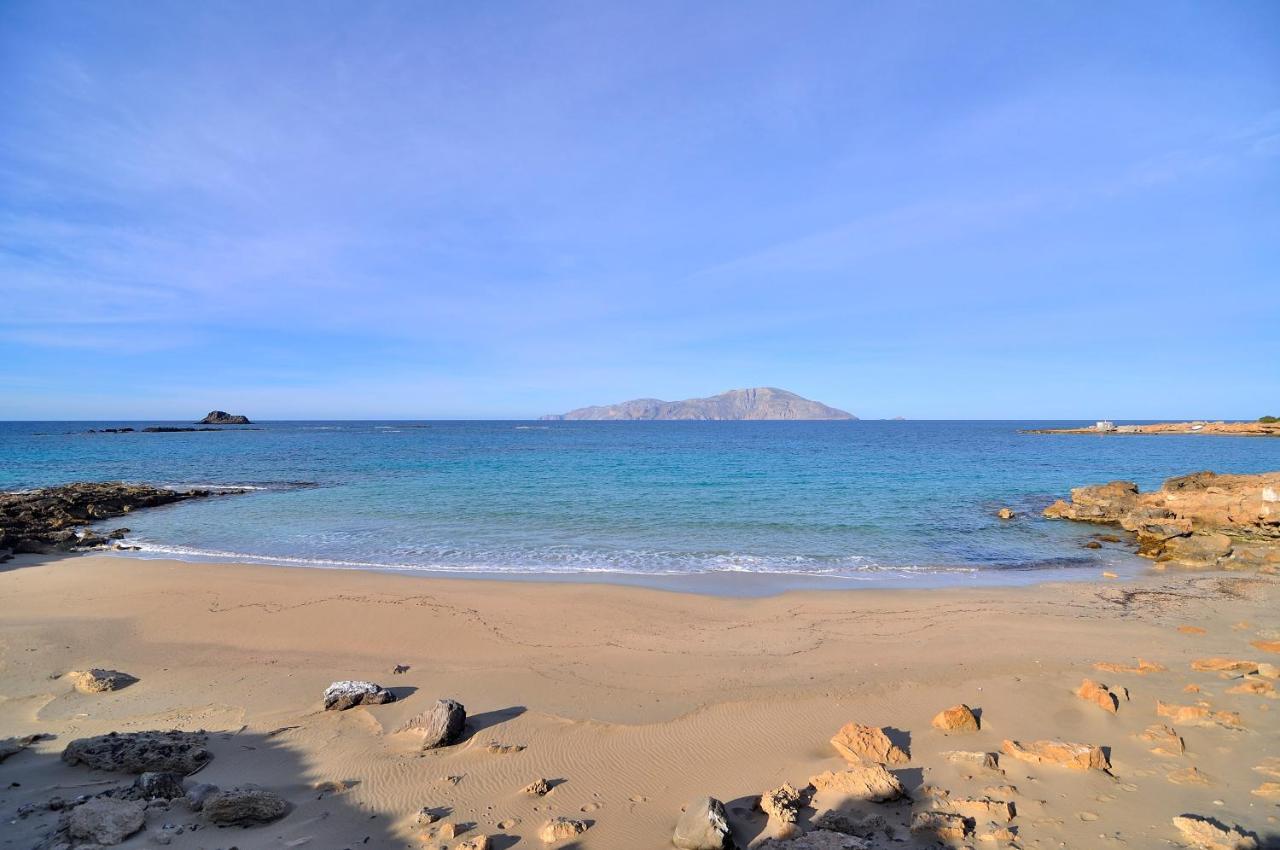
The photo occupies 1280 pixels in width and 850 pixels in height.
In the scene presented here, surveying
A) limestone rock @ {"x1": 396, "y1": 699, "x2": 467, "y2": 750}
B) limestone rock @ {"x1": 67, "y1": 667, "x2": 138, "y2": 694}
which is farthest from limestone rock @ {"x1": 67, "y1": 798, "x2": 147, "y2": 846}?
limestone rock @ {"x1": 67, "y1": 667, "x2": 138, "y2": 694}

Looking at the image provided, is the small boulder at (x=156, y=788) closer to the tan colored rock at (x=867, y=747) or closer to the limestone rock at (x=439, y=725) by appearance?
the limestone rock at (x=439, y=725)

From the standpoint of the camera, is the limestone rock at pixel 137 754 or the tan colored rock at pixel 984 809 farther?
the limestone rock at pixel 137 754

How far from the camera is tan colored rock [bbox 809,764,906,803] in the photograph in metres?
5.34

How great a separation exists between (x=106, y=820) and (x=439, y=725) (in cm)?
279

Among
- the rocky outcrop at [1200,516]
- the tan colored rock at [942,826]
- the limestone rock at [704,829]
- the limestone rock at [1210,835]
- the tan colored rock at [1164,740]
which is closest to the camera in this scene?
the limestone rock at [1210,835]

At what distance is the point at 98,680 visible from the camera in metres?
8.17

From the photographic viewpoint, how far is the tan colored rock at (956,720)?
673 cm

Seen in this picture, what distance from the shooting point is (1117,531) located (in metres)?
21.3

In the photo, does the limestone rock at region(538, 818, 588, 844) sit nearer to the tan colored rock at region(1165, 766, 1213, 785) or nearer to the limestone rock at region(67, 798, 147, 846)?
the limestone rock at region(67, 798, 147, 846)

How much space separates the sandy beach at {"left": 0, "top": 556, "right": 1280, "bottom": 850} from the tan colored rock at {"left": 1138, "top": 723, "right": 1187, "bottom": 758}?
9cm

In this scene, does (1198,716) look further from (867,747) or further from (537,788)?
(537,788)

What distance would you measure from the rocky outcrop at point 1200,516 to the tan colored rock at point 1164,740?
1351 centimetres

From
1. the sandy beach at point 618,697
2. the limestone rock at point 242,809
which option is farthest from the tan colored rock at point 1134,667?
the limestone rock at point 242,809

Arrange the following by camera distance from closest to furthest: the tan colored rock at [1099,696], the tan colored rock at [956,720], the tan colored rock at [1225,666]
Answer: the tan colored rock at [956,720] → the tan colored rock at [1099,696] → the tan colored rock at [1225,666]
